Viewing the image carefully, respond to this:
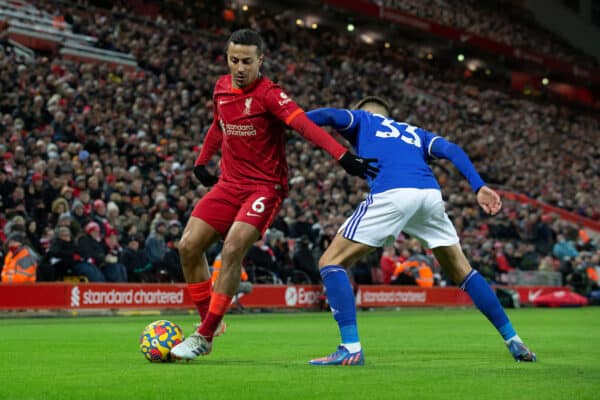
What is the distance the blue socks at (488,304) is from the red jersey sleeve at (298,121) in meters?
1.86

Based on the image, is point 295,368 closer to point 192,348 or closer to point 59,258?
point 192,348

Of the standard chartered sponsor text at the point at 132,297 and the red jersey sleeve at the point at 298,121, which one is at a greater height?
the red jersey sleeve at the point at 298,121

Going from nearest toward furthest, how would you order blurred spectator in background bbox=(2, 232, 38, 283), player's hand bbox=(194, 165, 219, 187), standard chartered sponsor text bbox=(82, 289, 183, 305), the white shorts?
the white shorts, player's hand bbox=(194, 165, 219, 187), blurred spectator in background bbox=(2, 232, 38, 283), standard chartered sponsor text bbox=(82, 289, 183, 305)

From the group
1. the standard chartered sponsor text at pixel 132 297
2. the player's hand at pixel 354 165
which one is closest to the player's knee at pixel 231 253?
the player's hand at pixel 354 165

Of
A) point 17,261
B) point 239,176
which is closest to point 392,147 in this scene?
point 239,176

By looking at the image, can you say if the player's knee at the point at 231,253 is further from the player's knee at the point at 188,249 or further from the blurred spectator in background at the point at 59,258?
the blurred spectator in background at the point at 59,258

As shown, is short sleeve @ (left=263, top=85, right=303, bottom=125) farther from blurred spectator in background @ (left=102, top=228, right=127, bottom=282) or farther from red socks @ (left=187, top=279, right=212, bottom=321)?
blurred spectator in background @ (left=102, top=228, right=127, bottom=282)

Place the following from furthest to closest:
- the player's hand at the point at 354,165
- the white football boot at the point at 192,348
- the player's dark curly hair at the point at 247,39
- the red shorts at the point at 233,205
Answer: the red shorts at the point at 233,205 < the player's dark curly hair at the point at 247,39 < the white football boot at the point at 192,348 < the player's hand at the point at 354,165

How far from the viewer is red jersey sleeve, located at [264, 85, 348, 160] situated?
6809mm

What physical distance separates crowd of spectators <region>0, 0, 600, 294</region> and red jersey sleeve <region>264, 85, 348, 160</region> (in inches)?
362

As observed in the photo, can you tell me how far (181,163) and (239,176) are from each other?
586 inches

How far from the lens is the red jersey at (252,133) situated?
7.40m

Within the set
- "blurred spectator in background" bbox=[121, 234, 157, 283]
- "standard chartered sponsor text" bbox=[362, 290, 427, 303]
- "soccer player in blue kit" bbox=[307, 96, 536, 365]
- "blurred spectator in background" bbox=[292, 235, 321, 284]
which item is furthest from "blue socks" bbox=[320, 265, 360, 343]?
"standard chartered sponsor text" bbox=[362, 290, 427, 303]

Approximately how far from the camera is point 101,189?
728 inches
